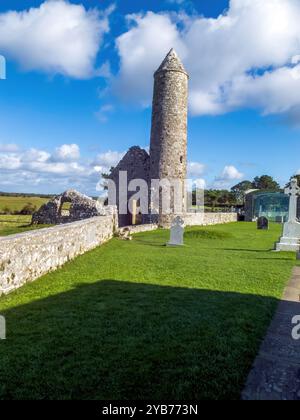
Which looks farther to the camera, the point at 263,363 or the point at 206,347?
the point at 206,347

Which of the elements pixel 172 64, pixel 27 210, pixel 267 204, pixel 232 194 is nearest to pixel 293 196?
pixel 172 64

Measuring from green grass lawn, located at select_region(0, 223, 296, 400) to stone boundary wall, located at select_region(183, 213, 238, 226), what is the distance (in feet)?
60.8

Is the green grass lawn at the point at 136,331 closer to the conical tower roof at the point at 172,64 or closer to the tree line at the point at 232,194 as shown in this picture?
the conical tower roof at the point at 172,64

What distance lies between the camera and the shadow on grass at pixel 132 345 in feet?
11.3

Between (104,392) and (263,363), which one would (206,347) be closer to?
(263,363)

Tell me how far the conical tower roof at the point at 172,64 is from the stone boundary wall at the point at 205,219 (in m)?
10.9

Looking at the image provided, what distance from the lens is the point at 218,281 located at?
8.21 m

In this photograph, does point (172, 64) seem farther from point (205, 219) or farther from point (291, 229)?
point (291, 229)

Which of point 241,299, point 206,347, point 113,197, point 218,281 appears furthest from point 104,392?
point 113,197

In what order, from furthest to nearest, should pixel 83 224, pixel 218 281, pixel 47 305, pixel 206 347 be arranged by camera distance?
pixel 83 224, pixel 218 281, pixel 47 305, pixel 206 347

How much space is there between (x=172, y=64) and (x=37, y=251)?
2180 centimetres

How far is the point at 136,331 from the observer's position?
16.1 feet
